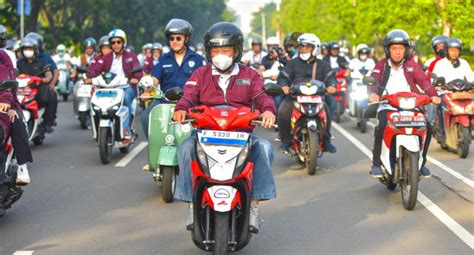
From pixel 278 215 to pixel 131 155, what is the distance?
17.4ft

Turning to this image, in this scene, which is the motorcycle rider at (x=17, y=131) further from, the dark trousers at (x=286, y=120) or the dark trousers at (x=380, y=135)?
the dark trousers at (x=286, y=120)

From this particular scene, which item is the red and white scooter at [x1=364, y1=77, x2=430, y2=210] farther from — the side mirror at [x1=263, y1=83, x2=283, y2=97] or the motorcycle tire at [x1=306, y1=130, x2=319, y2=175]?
the side mirror at [x1=263, y1=83, x2=283, y2=97]

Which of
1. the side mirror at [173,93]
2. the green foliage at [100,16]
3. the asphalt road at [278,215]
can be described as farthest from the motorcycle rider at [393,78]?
the green foliage at [100,16]

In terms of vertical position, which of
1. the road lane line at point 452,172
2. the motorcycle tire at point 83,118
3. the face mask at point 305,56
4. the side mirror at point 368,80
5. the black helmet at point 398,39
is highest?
the black helmet at point 398,39

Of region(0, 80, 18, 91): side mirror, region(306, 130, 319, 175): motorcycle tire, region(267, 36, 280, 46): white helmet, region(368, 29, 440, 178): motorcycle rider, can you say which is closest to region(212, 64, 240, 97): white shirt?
region(0, 80, 18, 91): side mirror

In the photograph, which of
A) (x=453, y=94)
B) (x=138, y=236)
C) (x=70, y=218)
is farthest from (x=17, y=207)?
(x=453, y=94)

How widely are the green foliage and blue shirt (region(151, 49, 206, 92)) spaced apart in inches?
1179

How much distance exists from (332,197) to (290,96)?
2.58 metres

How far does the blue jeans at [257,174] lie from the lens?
6.86 m

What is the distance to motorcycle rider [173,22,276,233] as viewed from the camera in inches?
271

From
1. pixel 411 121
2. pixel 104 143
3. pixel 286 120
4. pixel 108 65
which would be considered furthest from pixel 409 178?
pixel 108 65

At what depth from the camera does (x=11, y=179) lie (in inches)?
331

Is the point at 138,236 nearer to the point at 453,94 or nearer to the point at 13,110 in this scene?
the point at 13,110

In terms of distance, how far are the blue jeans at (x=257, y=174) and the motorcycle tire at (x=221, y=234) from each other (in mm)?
442
